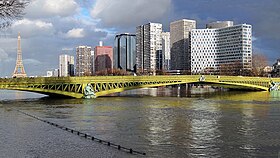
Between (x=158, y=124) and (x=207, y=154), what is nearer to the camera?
(x=207, y=154)

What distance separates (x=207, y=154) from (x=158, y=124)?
15.1 metres

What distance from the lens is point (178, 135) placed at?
28.6 meters

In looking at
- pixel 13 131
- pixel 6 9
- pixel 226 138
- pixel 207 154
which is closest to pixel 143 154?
pixel 207 154

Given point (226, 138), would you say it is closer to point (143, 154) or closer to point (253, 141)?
point (253, 141)

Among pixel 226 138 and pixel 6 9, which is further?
pixel 226 138

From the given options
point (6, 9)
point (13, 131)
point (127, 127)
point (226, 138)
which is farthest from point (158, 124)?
point (6, 9)

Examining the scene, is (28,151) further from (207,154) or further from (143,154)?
(207,154)

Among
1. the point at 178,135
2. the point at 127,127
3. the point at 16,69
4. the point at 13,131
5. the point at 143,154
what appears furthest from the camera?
the point at 16,69

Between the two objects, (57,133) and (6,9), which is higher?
(6,9)

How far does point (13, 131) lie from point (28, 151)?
9.97m

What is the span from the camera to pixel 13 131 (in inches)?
1235

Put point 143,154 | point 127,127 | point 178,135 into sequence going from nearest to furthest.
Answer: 1. point 143,154
2. point 178,135
3. point 127,127

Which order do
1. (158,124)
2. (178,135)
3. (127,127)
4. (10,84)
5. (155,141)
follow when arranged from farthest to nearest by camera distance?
(10,84)
(158,124)
(127,127)
(178,135)
(155,141)

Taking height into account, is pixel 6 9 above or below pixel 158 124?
above
